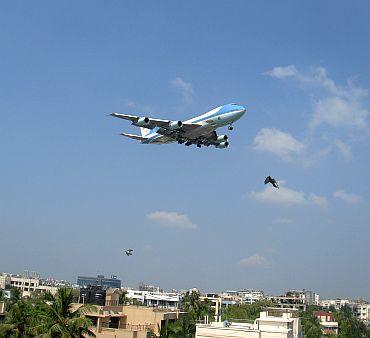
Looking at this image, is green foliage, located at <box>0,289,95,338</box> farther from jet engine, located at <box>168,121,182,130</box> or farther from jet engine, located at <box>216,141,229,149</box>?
jet engine, located at <box>216,141,229,149</box>

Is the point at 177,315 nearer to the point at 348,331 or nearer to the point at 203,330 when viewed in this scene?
the point at 203,330

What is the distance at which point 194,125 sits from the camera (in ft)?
219

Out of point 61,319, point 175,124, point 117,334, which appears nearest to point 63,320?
point 61,319

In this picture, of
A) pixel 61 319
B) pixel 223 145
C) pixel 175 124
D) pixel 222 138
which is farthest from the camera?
pixel 223 145

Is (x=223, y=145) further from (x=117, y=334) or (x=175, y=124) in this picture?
(x=117, y=334)

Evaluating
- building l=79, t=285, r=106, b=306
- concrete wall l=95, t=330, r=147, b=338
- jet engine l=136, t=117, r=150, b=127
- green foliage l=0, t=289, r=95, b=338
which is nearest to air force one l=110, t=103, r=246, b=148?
jet engine l=136, t=117, r=150, b=127

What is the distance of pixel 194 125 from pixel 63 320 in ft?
129

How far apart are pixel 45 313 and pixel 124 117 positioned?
115 ft

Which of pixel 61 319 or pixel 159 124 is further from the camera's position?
pixel 159 124

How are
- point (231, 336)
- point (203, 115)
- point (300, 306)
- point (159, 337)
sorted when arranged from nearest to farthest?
point (231, 336) → point (159, 337) → point (203, 115) → point (300, 306)

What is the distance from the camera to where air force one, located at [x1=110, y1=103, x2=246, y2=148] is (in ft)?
215

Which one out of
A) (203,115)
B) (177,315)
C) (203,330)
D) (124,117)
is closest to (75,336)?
(203,330)

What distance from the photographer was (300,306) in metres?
196

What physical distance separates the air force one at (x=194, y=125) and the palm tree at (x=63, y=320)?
1347 inches
